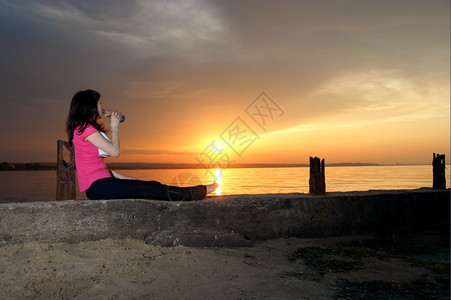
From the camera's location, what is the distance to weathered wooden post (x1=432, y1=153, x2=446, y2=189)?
6336 mm

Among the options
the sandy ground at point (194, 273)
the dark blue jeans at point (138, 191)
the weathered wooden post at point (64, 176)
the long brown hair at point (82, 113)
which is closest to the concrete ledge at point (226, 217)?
the dark blue jeans at point (138, 191)

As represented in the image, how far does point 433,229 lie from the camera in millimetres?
5629

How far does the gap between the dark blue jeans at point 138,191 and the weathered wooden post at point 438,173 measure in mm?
4330

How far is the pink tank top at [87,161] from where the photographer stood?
386cm

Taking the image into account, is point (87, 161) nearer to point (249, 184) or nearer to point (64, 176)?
point (64, 176)

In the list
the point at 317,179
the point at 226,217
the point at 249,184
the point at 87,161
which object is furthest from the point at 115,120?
the point at 249,184

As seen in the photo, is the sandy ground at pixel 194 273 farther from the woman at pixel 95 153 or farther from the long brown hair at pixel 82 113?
the long brown hair at pixel 82 113

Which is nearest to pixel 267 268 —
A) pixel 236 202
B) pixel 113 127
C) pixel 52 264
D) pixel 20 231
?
pixel 236 202

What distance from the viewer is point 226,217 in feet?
14.8

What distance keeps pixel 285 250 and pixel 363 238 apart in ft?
4.82

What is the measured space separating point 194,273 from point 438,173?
17.4ft

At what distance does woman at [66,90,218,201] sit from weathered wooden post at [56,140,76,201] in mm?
1413

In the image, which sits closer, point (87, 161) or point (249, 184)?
point (87, 161)

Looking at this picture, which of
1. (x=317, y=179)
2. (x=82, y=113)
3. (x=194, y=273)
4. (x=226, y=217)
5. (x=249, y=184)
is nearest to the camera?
(x=194, y=273)
